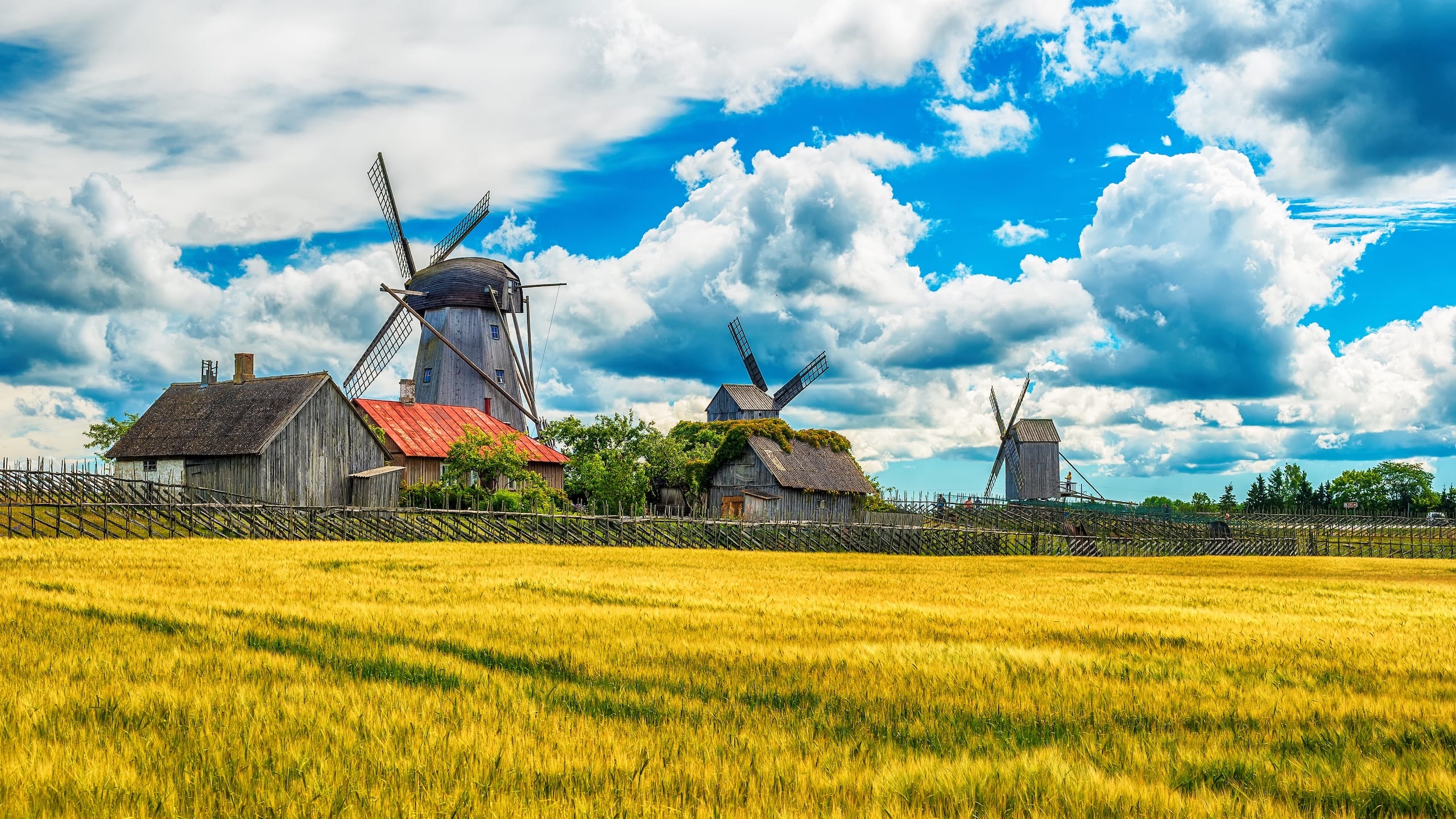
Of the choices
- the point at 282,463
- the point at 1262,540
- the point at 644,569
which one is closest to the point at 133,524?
the point at 282,463

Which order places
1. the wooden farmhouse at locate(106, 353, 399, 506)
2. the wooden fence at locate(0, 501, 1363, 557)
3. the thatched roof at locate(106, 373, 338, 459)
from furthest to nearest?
1. the thatched roof at locate(106, 373, 338, 459)
2. the wooden farmhouse at locate(106, 353, 399, 506)
3. the wooden fence at locate(0, 501, 1363, 557)

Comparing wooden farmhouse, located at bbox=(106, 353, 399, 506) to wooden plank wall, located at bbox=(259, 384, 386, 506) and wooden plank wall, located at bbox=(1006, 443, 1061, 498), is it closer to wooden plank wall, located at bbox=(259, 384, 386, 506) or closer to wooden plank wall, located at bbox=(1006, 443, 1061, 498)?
wooden plank wall, located at bbox=(259, 384, 386, 506)

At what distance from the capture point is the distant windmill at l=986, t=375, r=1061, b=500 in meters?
94.1

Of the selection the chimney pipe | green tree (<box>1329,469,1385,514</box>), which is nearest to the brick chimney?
the chimney pipe

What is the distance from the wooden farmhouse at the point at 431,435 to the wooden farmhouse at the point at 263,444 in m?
1.89

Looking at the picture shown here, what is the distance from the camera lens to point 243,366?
47250 millimetres

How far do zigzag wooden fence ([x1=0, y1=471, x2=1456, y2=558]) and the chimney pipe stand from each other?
7286mm

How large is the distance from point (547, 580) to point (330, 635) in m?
7.94

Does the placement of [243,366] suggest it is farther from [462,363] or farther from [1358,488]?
[1358,488]

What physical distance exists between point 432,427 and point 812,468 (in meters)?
22.7

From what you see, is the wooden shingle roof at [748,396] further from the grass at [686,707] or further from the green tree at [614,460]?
the grass at [686,707]

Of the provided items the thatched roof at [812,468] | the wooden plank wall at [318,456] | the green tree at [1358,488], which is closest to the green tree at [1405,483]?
the green tree at [1358,488]

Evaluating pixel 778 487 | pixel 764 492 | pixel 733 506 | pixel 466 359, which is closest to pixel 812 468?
pixel 778 487

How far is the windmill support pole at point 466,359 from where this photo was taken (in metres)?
57.4
